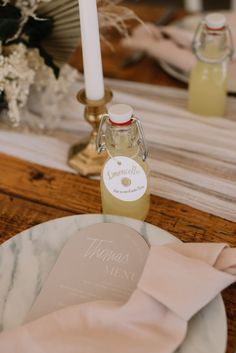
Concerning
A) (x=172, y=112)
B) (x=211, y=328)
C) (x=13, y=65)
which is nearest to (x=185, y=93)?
(x=172, y=112)

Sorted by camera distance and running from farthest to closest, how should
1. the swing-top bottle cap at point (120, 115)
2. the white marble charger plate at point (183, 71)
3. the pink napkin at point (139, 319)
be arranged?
the white marble charger plate at point (183, 71) < the swing-top bottle cap at point (120, 115) < the pink napkin at point (139, 319)

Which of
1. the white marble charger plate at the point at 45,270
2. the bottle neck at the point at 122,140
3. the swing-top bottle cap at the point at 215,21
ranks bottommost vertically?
the white marble charger plate at the point at 45,270

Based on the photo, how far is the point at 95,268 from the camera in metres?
0.61

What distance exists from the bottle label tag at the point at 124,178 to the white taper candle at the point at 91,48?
0.43ft

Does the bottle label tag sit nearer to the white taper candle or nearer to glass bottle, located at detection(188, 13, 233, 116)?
the white taper candle

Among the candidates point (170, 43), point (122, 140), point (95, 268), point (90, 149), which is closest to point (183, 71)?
point (170, 43)

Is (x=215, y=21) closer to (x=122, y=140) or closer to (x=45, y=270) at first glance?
(x=122, y=140)

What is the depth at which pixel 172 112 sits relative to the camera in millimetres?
910

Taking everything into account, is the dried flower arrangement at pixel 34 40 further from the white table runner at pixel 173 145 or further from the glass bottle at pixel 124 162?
the glass bottle at pixel 124 162

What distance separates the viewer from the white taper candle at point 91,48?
66cm

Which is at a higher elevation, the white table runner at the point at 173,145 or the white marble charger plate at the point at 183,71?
the white marble charger plate at the point at 183,71

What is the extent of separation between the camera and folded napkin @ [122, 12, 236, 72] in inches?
38.3

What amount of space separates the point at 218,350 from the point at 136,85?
1.99 feet

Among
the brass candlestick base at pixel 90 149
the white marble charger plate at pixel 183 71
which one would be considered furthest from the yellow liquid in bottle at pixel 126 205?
the white marble charger plate at pixel 183 71
